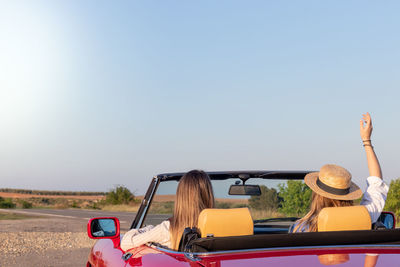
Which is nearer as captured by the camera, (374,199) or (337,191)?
(337,191)

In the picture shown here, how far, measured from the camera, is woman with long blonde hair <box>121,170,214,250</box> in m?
3.38

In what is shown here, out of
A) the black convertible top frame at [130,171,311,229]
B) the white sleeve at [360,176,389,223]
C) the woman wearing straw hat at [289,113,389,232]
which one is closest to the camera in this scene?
the woman wearing straw hat at [289,113,389,232]

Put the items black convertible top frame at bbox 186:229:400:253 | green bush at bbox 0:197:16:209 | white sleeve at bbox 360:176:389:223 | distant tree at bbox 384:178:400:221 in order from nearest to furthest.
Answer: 1. black convertible top frame at bbox 186:229:400:253
2. white sleeve at bbox 360:176:389:223
3. distant tree at bbox 384:178:400:221
4. green bush at bbox 0:197:16:209

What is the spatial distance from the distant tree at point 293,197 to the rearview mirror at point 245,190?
0.22 meters

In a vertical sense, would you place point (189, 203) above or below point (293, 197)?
above

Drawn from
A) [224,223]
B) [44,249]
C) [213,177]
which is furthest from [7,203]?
[224,223]

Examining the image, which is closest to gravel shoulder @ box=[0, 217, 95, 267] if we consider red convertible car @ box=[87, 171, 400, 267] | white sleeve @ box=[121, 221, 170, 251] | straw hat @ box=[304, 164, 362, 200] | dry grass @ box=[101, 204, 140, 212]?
white sleeve @ box=[121, 221, 170, 251]

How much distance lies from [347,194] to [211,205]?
94 centimetres

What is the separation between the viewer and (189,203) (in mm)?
3389

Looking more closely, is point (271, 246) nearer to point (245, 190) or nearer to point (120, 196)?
point (245, 190)

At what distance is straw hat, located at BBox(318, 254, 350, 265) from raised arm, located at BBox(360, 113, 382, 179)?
174 cm

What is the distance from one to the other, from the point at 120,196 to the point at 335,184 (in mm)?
38564

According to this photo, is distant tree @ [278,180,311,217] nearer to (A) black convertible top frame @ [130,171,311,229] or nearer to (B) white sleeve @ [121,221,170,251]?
(A) black convertible top frame @ [130,171,311,229]

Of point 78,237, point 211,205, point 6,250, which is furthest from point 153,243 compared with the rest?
point 78,237
